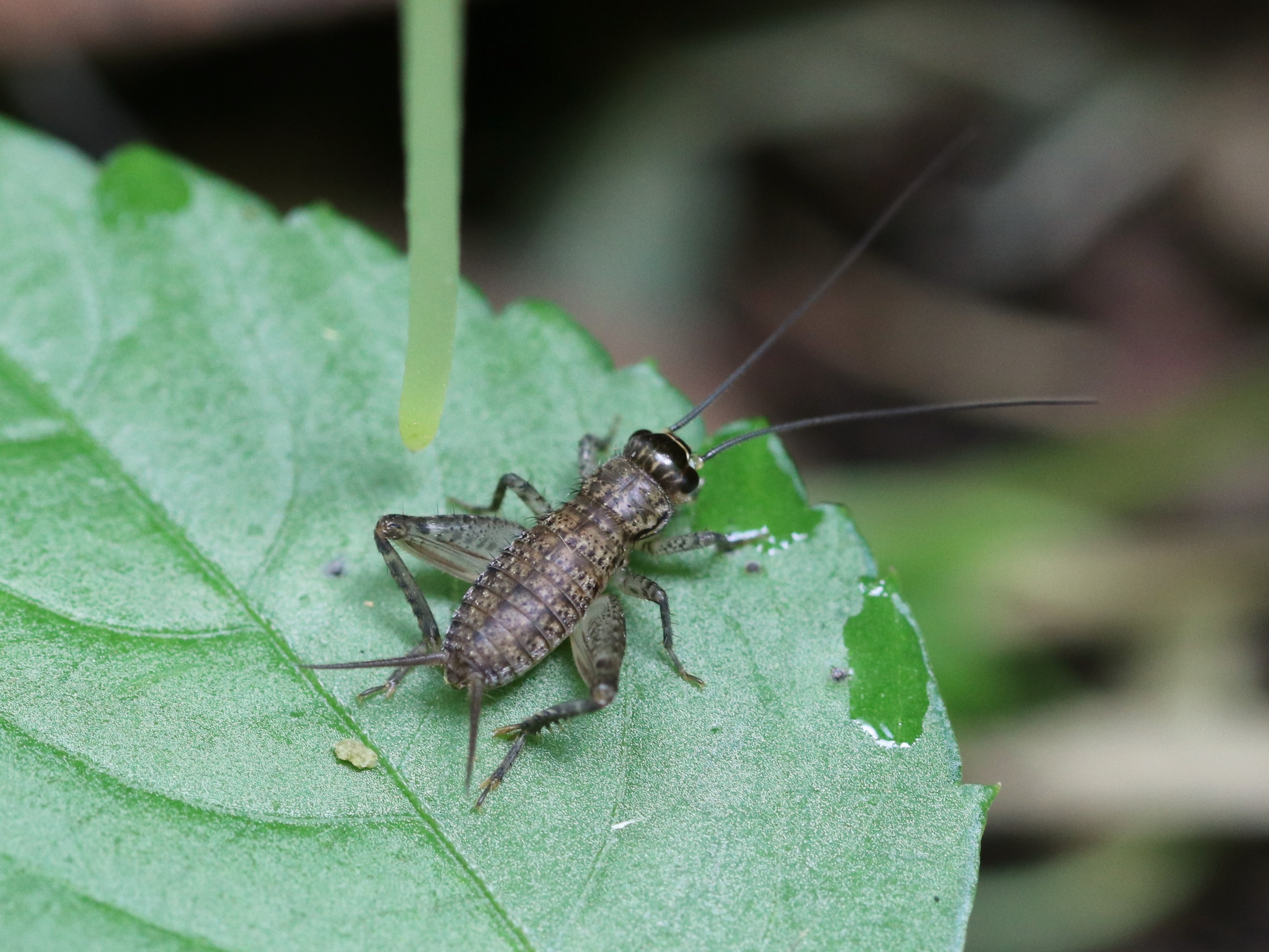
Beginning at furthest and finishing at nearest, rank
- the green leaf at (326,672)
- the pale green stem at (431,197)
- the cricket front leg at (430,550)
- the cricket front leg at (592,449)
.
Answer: the cricket front leg at (592,449), the cricket front leg at (430,550), the green leaf at (326,672), the pale green stem at (431,197)

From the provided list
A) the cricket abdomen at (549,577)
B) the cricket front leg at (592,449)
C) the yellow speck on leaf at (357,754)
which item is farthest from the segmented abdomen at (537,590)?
the yellow speck on leaf at (357,754)

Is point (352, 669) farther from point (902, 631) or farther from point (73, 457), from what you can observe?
point (902, 631)

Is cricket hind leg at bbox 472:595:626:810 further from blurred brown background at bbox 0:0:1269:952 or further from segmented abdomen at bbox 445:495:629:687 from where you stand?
blurred brown background at bbox 0:0:1269:952

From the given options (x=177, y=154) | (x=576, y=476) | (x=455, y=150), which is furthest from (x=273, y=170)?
(x=455, y=150)

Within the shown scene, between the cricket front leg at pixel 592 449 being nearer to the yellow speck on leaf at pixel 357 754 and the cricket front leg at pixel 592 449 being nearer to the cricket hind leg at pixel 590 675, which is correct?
the cricket hind leg at pixel 590 675

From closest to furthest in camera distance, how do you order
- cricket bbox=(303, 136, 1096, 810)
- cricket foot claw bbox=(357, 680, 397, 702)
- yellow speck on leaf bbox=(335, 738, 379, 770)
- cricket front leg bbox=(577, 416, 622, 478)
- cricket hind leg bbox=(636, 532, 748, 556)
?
yellow speck on leaf bbox=(335, 738, 379, 770) → cricket foot claw bbox=(357, 680, 397, 702) → cricket bbox=(303, 136, 1096, 810) → cricket hind leg bbox=(636, 532, 748, 556) → cricket front leg bbox=(577, 416, 622, 478)

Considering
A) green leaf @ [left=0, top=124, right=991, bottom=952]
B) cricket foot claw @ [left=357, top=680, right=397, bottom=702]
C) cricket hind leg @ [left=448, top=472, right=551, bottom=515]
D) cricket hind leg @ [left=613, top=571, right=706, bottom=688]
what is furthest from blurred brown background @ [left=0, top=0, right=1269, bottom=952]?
cricket foot claw @ [left=357, top=680, right=397, bottom=702]

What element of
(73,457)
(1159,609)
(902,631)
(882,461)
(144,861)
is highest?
(882,461)
